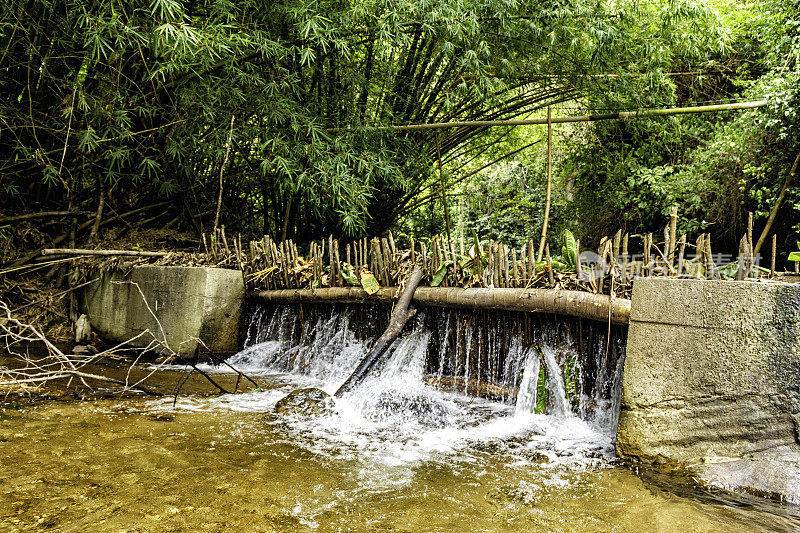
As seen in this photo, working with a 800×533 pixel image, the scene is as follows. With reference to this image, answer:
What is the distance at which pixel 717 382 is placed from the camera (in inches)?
89.4

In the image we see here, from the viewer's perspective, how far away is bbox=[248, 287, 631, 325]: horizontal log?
113 inches

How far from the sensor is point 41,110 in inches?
210

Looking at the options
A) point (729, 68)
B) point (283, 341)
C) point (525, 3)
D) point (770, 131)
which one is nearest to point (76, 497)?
point (283, 341)

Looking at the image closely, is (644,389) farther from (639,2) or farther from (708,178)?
(708,178)

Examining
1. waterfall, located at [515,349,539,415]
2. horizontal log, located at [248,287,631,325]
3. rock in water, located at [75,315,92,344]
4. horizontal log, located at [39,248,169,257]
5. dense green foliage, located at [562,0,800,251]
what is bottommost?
rock in water, located at [75,315,92,344]

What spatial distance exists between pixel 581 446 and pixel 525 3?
426 centimetres

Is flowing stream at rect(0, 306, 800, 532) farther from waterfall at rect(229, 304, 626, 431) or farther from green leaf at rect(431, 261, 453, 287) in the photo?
green leaf at rect(431, 261, 453, 287)

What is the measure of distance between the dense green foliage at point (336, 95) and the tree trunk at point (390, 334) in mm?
1681

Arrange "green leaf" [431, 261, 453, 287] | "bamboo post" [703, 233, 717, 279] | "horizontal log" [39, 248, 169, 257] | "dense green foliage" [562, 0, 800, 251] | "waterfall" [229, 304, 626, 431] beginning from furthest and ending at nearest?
"dense green foliage" [562, 0, 800, 251]
"horizontal log" [39, 248, 169, 257]
"green leaf" [431, 261, 453, 287]
"waterfall" [229, 304, 626, 431]
"bamboo post" [703, 233, 717, 279]

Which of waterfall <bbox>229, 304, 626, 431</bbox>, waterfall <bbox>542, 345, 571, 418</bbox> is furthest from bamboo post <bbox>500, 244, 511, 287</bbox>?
waterfall <bbox>542, 345, 571, 418</bbox>

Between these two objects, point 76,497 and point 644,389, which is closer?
point 76,497

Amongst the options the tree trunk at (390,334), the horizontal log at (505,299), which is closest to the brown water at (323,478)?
the tree trunk at (390,334)

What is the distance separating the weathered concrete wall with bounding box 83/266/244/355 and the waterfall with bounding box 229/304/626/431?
0.35 meters

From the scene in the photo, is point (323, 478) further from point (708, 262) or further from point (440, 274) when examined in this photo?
point (708, 262)
